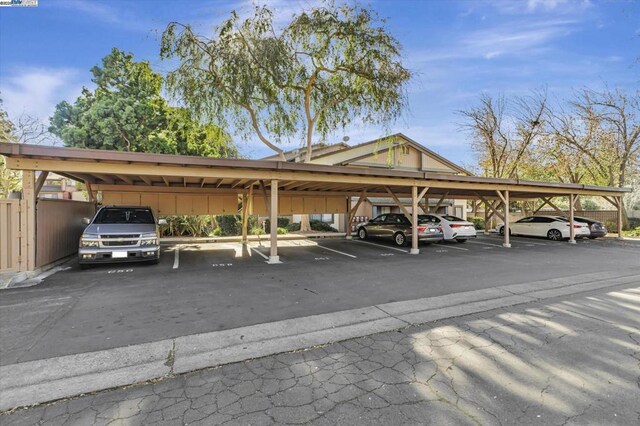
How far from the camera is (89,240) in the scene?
25.7 ft

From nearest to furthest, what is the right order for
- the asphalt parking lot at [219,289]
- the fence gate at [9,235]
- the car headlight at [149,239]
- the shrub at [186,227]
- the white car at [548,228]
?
the asphalt parking lot at [219,289]
the fence gate at [9,235]
the car headlight at [149,239]
the white car at [548,228]
the shrub at [186,227]

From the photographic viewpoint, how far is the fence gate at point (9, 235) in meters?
6.71

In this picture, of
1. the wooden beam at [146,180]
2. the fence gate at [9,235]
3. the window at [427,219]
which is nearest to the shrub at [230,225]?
the wooden beam at [146,180]

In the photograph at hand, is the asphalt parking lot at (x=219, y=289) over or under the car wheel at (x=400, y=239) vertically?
under

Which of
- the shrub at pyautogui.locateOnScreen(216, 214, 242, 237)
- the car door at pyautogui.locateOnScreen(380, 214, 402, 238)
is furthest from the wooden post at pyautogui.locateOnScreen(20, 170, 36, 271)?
the shrub at pyautogui.locateOnScreen(216, 214, 242, 237)

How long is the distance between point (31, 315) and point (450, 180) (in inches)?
497

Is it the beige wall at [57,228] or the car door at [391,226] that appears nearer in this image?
the beige wall at [57,228]

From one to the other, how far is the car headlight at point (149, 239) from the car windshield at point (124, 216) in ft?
3.23

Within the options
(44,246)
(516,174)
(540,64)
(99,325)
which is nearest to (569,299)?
(99,325)

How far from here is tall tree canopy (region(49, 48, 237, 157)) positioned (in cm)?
1717

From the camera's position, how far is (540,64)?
1722cm

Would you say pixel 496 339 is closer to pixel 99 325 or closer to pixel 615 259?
pixel 99 325

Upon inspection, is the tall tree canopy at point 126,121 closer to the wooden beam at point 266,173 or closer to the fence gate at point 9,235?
the wooden beam at point 266,173

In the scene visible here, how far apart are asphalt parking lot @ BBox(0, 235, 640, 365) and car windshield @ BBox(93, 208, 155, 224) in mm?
1291
